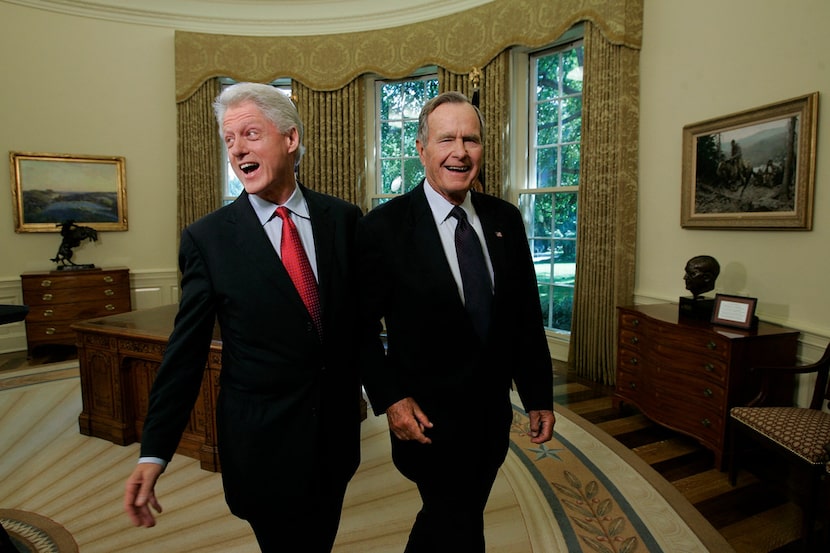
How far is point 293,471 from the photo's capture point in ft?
4.08

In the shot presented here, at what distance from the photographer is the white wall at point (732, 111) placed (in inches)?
117

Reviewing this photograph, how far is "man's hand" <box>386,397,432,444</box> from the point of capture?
4.57 feet

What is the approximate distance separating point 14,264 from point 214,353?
456 cm

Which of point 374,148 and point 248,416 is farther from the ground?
point 374,148

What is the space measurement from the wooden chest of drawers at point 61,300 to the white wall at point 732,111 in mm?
5779

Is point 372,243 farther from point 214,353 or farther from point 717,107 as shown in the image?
point 717,107

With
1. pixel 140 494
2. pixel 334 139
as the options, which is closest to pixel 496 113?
pixel 334 139

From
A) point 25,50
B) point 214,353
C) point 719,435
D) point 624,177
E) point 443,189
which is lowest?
point 719,435

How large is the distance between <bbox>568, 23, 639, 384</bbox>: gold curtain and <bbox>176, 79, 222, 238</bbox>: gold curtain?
15.1 ft

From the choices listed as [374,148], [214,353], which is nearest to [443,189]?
[214,353]

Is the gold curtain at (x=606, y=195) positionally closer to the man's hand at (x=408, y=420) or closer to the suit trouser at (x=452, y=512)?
the suit trouser at (x=452, y=512)

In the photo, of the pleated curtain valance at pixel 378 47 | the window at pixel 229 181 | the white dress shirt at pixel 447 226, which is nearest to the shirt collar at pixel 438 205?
the white dress shirt at pixel 447 226

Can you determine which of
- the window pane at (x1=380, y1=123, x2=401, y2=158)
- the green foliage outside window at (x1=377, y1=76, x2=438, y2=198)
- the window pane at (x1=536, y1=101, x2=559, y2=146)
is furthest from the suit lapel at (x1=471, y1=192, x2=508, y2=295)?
the window pane at (x1=380, y1=123, x2=401, y2=158)

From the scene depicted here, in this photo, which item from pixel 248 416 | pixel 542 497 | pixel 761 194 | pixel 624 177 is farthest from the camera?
pixel 624 177
